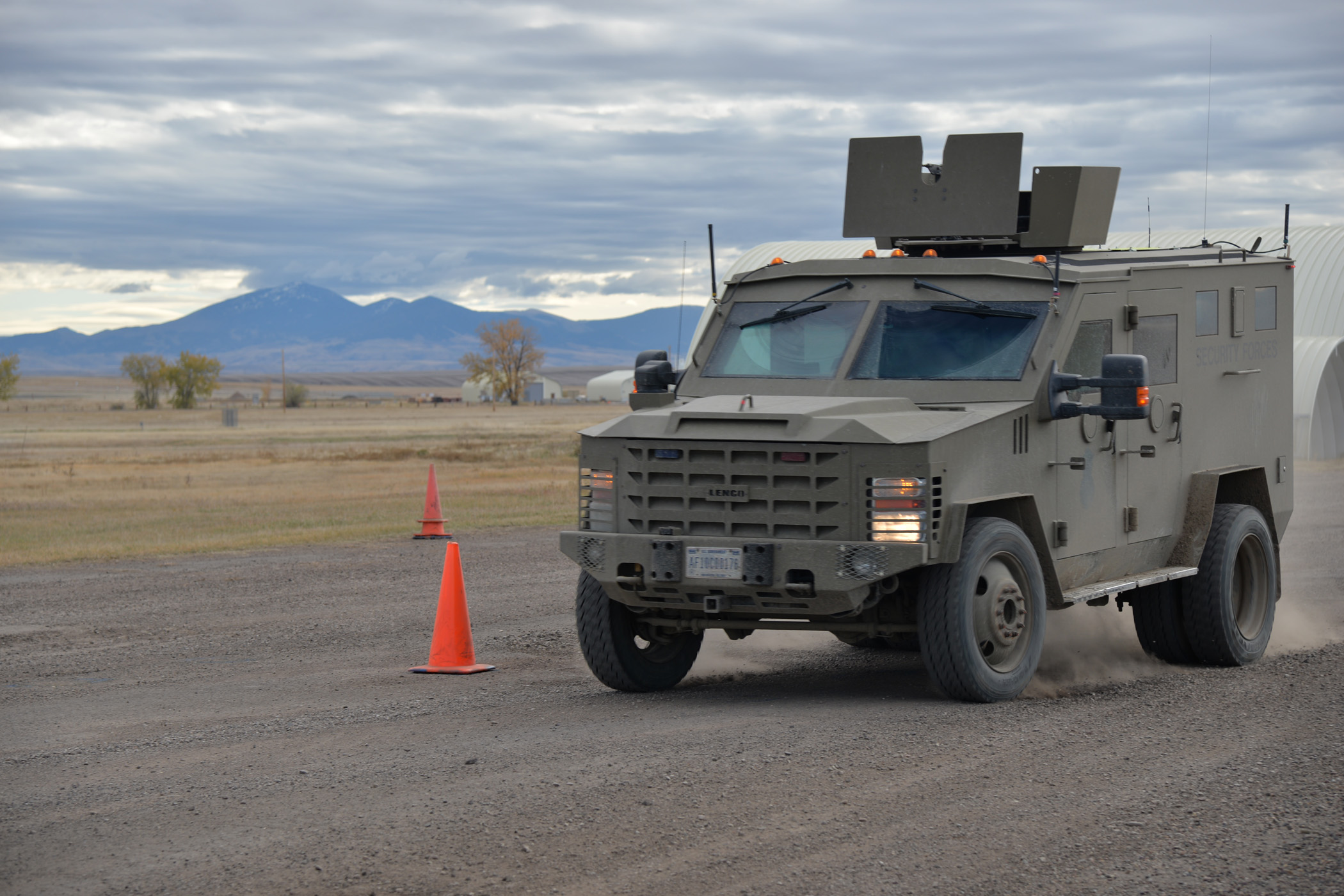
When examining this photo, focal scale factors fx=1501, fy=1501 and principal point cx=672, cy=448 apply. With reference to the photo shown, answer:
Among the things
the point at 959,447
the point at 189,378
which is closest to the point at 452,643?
the point at 959,447

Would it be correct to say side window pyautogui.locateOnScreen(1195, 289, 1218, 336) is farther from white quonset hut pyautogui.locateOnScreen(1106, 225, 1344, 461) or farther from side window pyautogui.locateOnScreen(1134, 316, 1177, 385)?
white quonset hut pyautogui.locateOnScreen(1106, 225, 1344, 461)

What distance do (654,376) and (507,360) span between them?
132738 millimetres

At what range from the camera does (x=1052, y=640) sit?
10.7 m

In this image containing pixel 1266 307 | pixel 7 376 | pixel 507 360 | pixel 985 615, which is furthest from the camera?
pixel 507 360

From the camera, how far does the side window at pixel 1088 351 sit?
342 inches

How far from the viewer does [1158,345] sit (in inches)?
368

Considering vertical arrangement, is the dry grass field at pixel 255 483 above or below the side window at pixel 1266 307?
below

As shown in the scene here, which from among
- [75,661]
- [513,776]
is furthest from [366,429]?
[513,776]

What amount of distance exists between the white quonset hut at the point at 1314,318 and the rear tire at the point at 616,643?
24128 millimetres

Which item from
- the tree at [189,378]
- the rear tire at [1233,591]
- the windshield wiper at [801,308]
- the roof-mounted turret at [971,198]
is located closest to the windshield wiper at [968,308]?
the windshield wiper at [801,308]

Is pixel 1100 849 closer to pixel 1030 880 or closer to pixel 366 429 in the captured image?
pixel 1030 880

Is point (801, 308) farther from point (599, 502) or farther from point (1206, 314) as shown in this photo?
point (1206, 314)

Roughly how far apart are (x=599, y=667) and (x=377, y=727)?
140 cm

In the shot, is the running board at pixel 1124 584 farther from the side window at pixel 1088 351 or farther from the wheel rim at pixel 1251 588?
the side window at pixel 1088 351
